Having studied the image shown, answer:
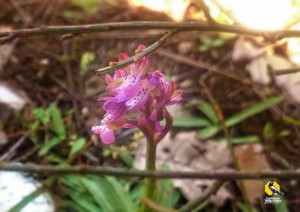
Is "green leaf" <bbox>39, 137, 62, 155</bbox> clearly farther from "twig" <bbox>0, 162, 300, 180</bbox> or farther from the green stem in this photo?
"twig" <bbox>0, 162, 300, 180</bbox>

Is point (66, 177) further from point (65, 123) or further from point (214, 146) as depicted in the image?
point (214, 146)

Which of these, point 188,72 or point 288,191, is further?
point 188,72

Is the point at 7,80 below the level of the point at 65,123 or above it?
above

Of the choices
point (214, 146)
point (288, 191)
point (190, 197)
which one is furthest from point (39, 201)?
point (288, 191)

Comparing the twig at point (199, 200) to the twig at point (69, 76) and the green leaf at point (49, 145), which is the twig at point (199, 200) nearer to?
the green leaf at point (49, 145)

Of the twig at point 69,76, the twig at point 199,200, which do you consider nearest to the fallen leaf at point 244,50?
the twig at point 69,76

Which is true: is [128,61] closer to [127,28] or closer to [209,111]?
[127,28]
